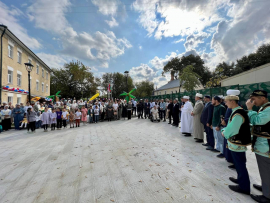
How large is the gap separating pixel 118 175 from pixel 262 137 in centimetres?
301

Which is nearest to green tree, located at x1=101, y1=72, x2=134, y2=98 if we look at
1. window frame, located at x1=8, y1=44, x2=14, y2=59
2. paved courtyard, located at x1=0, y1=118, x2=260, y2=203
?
window frame, located at x1=8, y1=44, x2=14, y2=59

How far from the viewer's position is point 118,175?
10.8 feet

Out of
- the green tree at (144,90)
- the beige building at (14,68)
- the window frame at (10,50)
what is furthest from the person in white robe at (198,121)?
the green tree at (144,90)

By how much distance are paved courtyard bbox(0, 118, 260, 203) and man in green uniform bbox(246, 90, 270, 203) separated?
0.41 m

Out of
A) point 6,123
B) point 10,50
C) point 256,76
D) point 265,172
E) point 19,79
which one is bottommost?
point 265,172

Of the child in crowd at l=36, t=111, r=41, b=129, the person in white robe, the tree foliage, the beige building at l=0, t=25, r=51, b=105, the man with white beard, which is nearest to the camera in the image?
the person in white robe

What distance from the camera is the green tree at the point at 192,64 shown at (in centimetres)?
4425

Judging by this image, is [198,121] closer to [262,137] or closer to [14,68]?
[262,137]

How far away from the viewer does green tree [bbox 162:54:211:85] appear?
4425 centimetres

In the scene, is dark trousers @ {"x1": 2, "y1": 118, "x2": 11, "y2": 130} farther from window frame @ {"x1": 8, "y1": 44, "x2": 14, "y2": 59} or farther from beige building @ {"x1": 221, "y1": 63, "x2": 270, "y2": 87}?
beige building @ {"x1": 221, "y1": 63, "x2": 270, "y2": 87}

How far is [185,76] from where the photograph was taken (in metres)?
25.2

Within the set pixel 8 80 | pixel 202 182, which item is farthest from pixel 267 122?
pixel 8 80

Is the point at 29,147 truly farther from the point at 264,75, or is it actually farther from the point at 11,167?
the point at 264,75

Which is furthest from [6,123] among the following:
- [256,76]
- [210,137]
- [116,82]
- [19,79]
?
[116,82]
